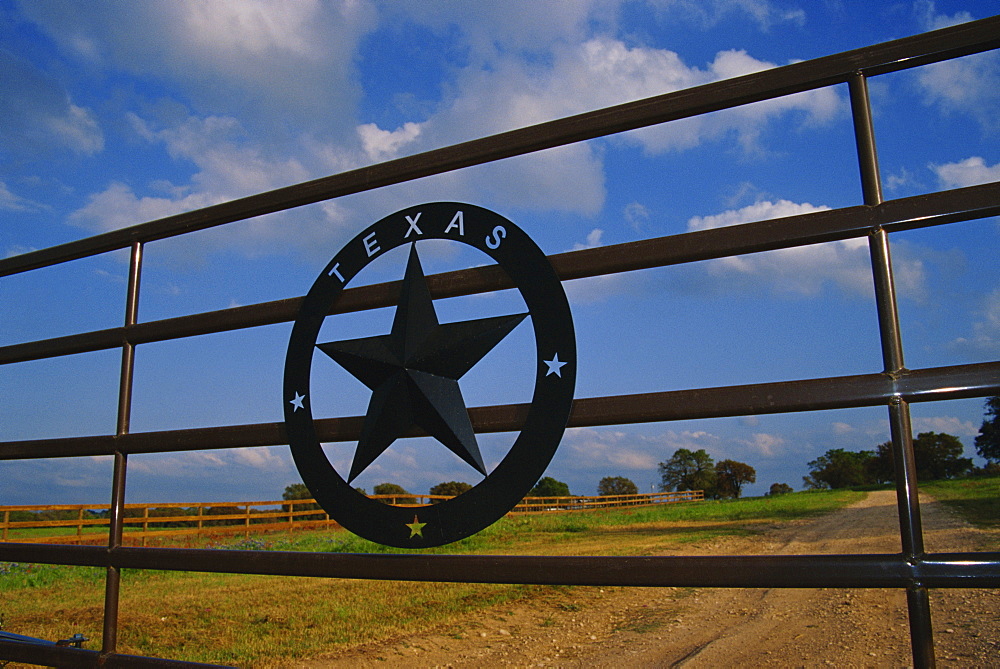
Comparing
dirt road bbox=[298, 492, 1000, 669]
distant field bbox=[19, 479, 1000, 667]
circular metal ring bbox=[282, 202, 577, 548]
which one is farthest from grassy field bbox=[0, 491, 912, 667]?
circular metal ring bbox=[282, 202, 577, 548]

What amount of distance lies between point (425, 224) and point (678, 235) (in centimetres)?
81

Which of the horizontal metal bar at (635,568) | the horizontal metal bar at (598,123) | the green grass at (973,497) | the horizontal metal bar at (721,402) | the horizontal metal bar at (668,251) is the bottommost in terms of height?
the green grass at (973,497)

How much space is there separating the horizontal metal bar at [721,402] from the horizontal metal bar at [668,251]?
334 mm

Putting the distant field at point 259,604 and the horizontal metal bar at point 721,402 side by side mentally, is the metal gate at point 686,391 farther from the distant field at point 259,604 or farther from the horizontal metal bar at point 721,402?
the distant field at point 259,604

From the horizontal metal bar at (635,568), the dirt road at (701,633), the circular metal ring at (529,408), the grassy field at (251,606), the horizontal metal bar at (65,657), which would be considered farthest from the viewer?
the grassy field at (251,606)

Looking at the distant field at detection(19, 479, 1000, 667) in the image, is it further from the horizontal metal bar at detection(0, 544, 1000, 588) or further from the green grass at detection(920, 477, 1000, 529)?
the horizontal metal bar at detection(0, 544, 1000, 588)

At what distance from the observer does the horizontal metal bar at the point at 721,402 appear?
145 centimetres

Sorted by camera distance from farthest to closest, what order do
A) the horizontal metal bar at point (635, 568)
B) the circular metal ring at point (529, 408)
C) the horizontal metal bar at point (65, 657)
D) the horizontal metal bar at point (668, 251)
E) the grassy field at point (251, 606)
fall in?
the grassy field at point (251, 606) < the horizontal metal bar at point (65, 657) < the circular metal ring at point (529, 408) < the horizontal metal bar at point (668, 251) < the horizontal metal bar at point (635, 568)

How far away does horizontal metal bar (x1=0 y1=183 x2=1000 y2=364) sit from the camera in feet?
5.01

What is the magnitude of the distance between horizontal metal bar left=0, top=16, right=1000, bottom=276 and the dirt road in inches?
149

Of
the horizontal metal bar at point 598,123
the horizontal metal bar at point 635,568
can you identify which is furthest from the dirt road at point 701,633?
the horizontal metal bar at point 598,123

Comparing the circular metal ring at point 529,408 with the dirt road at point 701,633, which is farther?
the dirt road at point 701,633

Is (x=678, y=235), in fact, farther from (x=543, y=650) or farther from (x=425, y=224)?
(x=543, y=650)

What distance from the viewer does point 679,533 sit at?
1344 centimetres
